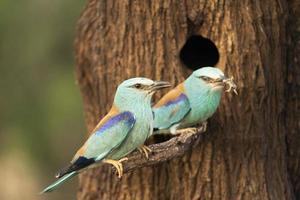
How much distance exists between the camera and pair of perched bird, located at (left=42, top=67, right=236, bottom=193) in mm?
6402

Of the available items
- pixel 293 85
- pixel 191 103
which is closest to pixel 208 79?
pixel 191 103

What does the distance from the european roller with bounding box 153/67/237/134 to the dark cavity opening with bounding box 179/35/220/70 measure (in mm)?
611

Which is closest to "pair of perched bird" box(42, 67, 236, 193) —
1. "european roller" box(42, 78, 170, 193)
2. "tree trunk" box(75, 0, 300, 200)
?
"european roller" box(42, 78, 170, 193)

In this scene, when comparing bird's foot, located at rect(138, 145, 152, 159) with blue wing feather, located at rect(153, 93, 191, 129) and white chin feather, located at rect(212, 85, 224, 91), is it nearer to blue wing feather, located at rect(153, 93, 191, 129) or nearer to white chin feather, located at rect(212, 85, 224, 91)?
blue wing feather, located at rect(153, 93, 191, 129)

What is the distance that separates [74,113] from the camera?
12.2 meters

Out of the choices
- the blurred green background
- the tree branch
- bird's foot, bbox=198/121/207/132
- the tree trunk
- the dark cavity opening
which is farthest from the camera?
the blurred green background

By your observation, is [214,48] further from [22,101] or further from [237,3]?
[22,101]

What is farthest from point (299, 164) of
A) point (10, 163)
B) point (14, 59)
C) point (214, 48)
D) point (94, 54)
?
point (10, 163)

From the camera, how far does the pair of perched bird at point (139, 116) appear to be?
6402 mm

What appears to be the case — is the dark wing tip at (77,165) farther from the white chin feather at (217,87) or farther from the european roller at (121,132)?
the white chin feather at (217,87)

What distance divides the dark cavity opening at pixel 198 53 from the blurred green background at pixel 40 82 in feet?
12.2

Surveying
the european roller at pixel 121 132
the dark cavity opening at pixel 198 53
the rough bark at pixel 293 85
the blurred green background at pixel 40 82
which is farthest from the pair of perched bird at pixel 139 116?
the blurred green background at pixel 40 82

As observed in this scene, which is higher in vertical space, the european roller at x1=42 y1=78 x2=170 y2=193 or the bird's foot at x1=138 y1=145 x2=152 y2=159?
the european roller at x1=42 y1=78 x2=170 y2=193

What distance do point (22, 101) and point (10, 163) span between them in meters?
1.73
